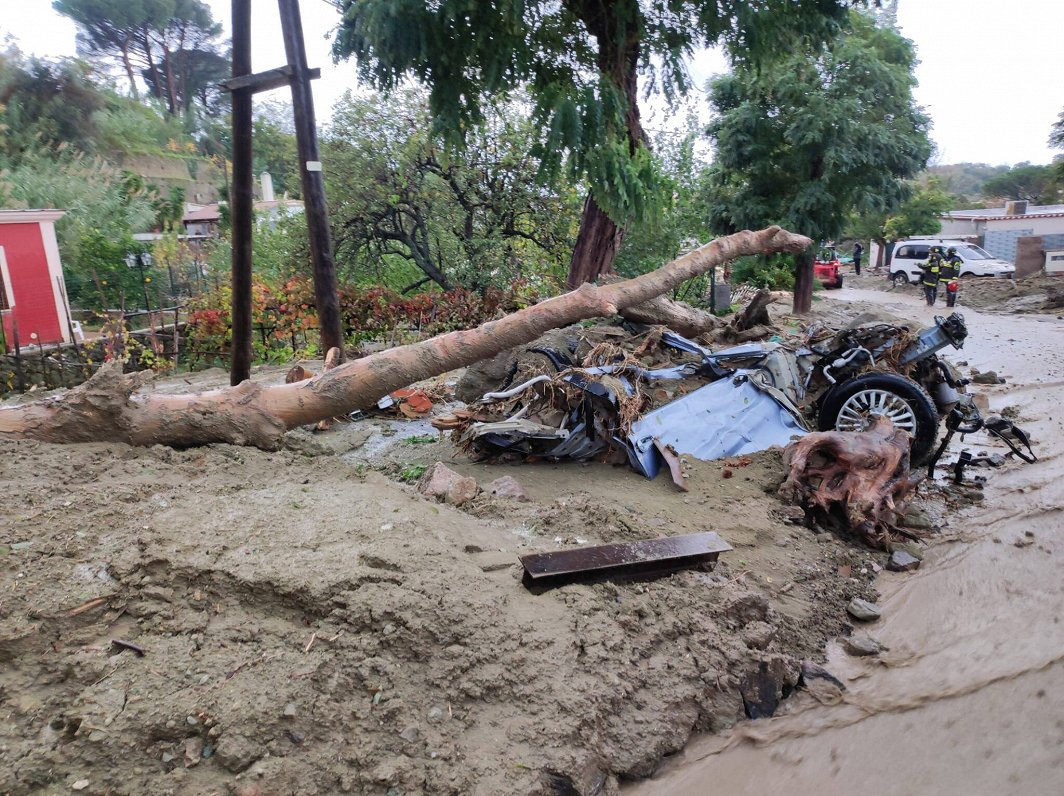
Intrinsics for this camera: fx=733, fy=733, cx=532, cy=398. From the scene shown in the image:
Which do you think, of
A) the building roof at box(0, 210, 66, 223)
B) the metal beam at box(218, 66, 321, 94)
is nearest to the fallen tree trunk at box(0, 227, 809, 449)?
the metal beam at box(218, 66, 321, 94)

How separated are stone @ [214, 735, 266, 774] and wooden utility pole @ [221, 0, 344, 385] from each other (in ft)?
17.6

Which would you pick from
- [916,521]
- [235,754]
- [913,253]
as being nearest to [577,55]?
[916,521]

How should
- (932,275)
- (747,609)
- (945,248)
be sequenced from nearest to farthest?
(747,609) < (932,275) < (945,248)

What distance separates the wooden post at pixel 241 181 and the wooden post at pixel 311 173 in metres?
0.43

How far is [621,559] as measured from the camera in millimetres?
3900

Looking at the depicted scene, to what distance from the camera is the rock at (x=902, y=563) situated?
16.1 ft

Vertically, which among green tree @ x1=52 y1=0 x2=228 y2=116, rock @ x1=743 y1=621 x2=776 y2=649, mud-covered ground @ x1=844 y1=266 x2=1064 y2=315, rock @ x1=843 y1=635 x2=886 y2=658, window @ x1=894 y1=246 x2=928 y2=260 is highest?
green tree @ x1=52 y1=0 x2=228 y2=116

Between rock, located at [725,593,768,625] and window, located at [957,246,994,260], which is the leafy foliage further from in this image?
window, located at [957,246,994,260]

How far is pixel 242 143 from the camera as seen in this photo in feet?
23.5

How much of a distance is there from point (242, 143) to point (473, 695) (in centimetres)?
614

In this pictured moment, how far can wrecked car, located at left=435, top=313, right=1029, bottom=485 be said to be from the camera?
604 centimetres

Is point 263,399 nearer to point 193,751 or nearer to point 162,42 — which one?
point 193,751

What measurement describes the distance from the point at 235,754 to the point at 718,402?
15.5 feet

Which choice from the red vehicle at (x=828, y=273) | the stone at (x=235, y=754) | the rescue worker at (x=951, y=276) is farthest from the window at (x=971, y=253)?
the stone at (x=235, y=754)
